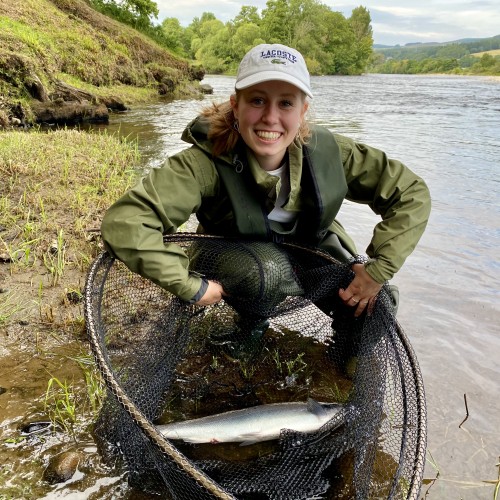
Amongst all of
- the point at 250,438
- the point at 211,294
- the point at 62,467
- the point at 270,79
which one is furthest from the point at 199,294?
the point at 270,79

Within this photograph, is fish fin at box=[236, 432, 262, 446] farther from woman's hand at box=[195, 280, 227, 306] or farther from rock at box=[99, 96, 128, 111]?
rock at box=[99, 96, 128, 111]

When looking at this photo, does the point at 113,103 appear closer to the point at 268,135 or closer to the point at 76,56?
the point at 76,56

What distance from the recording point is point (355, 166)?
104 inches

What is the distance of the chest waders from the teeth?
0.15 m

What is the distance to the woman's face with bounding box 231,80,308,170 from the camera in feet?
7.63

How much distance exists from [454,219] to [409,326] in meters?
3.01

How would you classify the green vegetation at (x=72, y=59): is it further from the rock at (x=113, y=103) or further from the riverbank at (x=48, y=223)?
the riverbank at (x=48, y=223)

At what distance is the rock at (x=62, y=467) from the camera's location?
76.7 inches

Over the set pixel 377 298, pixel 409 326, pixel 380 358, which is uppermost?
pixel 377 298

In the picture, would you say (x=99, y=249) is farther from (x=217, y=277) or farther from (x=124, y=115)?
(x=124, y=115)

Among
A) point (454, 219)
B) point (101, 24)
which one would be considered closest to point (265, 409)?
point (454, 219)

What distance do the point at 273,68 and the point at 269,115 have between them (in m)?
0.22

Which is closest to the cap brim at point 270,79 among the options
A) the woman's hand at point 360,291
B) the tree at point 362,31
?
the woman's hand at point 360,291

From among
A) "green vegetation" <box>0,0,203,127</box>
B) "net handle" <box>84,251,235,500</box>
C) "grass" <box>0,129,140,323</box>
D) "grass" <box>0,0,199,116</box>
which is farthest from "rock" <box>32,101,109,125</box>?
"net handle" <box>84,251,235,500</box>
